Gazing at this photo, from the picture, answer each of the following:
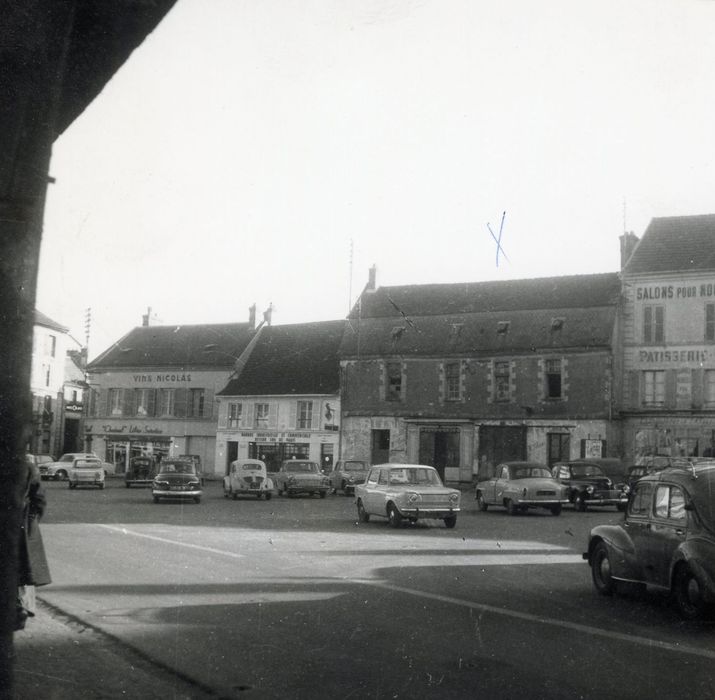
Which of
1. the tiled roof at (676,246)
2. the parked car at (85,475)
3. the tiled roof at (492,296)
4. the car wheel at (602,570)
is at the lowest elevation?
the parked car at (85,475)

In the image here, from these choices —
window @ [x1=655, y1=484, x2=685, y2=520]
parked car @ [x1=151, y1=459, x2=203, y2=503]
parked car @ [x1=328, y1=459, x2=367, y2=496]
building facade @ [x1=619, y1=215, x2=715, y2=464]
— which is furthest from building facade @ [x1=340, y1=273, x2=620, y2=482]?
window @ [x1=655, y1=484, x2=685, y2=520]

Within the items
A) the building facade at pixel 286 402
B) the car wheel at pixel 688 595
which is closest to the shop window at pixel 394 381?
the building facade at pixel 286 402

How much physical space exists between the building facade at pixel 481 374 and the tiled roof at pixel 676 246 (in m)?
1.94

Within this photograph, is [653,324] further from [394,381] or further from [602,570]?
[602,570]

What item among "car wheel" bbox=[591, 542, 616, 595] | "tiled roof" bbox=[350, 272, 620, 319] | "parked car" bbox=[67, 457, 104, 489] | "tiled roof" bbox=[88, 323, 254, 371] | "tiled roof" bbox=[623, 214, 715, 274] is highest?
"tiled roof" bbox=[623, 214, 715, 274]

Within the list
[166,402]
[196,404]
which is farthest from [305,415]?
[166,402]

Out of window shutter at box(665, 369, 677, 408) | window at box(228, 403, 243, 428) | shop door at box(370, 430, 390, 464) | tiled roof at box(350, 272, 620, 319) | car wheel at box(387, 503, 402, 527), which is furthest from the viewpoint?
window at box(228, 403, 243, 428)

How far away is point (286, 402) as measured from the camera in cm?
5106

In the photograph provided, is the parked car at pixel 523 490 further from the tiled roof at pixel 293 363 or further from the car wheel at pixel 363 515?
the tiled roof at pixel 293 363

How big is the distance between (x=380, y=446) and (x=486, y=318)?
935cm

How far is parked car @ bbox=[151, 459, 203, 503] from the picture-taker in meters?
28.8

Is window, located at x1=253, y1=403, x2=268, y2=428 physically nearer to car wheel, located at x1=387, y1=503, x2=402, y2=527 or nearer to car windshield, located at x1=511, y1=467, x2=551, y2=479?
car windshield, located at x1=511, y1=467, x2=551, y2=479

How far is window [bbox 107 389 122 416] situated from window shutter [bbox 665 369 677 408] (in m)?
36.9

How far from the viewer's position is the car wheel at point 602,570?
10008 mm
